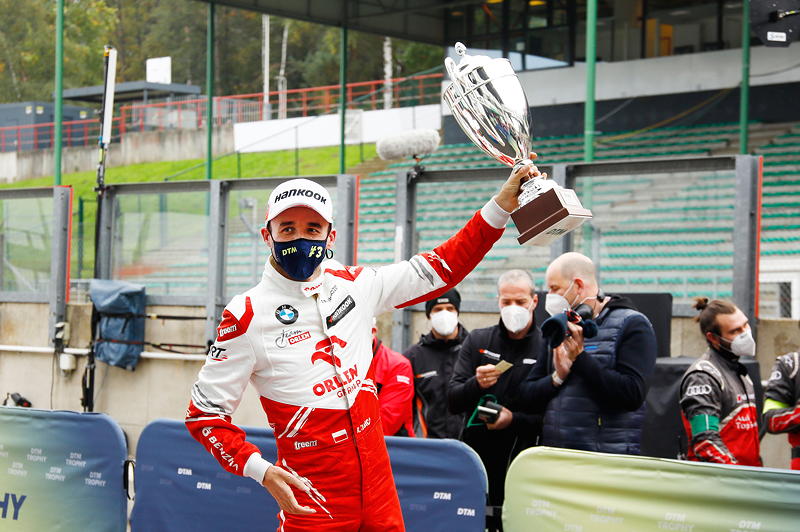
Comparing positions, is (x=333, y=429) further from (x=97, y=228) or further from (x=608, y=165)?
(x=97, y=228)

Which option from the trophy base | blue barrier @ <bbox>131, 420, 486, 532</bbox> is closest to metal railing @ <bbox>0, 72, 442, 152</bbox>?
blue barrier @ <bbox>131, 420, 486, 532</bbox>

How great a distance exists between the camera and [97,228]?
12.1 m

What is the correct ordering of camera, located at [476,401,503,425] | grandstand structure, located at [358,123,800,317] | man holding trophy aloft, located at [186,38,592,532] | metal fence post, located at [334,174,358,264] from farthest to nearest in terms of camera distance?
1. metal fence post, located at [334,174,358,264]
2. grandstand structure, located at [358,123,800,317]
3. camera, located at [476,401,503,425]
4. man holding trophy aloft, located at [186,38,592,532]

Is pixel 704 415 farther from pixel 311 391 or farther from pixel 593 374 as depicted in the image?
pixel 311 391

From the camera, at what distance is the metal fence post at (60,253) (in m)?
12.1

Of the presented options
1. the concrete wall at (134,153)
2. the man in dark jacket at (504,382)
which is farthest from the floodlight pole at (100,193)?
the concrete wall at (134,153)

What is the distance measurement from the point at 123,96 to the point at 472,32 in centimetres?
2078

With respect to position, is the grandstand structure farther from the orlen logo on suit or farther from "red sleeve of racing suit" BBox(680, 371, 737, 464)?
the orlen logo on suit

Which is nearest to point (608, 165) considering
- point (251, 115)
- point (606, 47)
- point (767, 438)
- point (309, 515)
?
point (767, 438)

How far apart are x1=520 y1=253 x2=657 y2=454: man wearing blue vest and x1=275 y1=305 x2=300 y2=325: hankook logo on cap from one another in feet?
6.09

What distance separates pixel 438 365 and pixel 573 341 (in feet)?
5.65

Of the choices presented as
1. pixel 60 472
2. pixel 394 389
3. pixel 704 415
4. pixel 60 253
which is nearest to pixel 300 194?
pixel 704 415

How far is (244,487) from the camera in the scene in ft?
19.9

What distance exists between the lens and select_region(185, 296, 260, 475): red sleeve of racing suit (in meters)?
4.21
